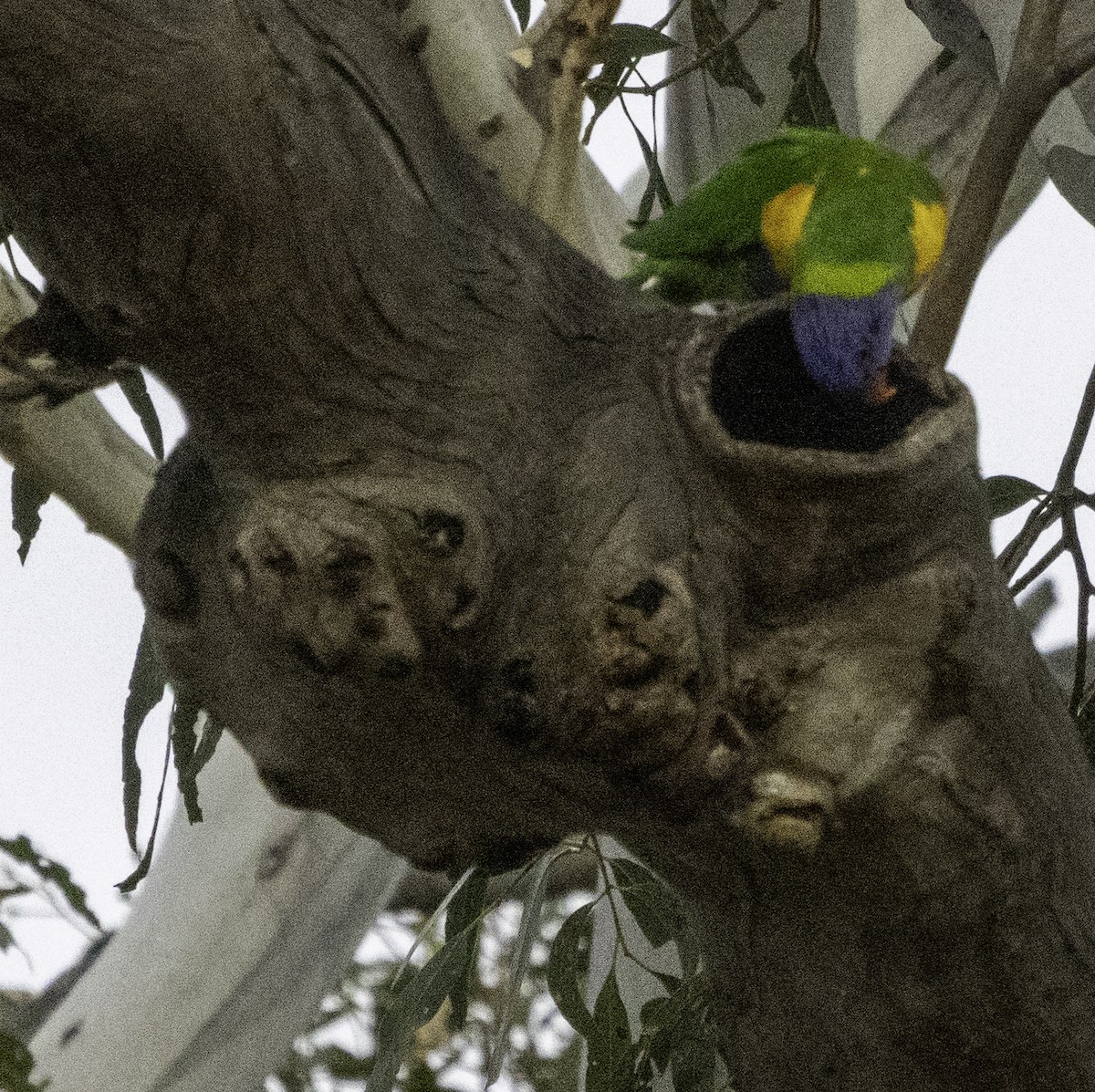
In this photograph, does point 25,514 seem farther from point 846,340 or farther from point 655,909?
point 846,340

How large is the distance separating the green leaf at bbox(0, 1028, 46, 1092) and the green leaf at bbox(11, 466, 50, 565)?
42 cm

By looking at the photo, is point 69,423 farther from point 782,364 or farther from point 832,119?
point 782,364

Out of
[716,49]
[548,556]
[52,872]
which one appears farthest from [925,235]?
[52,872]

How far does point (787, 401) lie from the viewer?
31.2 inches

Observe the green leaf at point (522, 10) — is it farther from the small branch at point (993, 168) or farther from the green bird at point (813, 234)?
the small branch at point (993, 168)

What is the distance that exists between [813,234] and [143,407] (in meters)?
0.62

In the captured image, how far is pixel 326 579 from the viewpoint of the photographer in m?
0.67

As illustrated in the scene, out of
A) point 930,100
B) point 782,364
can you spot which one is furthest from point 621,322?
point 930,100

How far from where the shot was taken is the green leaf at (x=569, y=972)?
120cm

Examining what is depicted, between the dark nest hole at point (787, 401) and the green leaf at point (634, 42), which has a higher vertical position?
the green leaf at point (634, 42)

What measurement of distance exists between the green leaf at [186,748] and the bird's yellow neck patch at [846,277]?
0.60m

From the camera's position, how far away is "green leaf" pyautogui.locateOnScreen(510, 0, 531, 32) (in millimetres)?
1260

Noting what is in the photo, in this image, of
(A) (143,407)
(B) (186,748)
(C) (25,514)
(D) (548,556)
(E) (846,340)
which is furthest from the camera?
(C) (25,514)

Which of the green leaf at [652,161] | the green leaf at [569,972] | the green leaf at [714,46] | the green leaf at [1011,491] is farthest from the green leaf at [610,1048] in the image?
the green leaf at [714,46]
